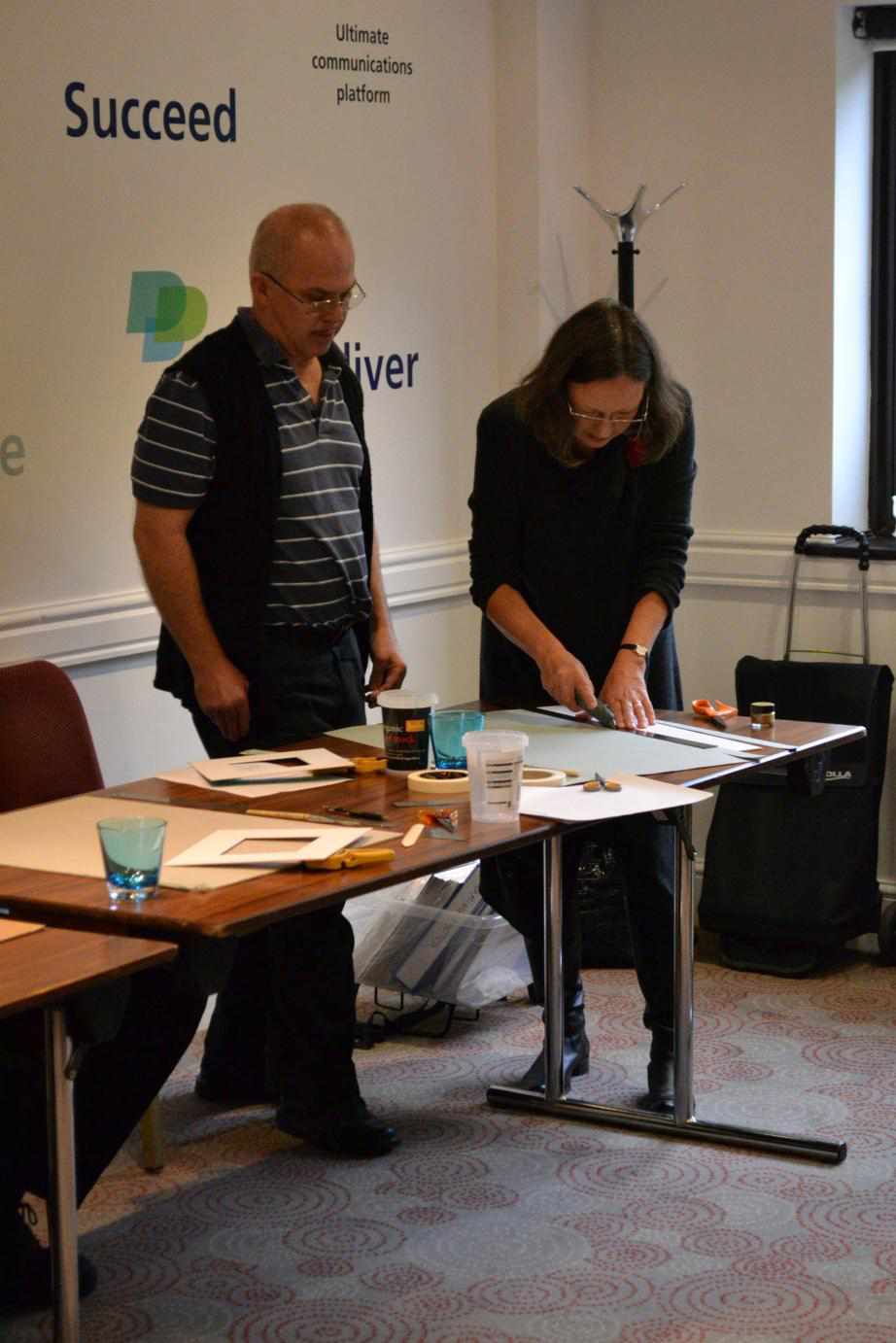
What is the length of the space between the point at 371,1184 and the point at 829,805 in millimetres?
1681

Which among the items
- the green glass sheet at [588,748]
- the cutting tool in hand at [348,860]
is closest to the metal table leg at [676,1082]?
the green glass sheet at [588,748]

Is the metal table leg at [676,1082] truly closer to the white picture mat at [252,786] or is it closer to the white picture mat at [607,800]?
the white picture mat at [607,800]

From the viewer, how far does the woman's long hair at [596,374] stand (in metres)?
2.96

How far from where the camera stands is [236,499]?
9.61 feet

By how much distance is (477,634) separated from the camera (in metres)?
4.64

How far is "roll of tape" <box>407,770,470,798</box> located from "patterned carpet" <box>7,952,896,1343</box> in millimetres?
741

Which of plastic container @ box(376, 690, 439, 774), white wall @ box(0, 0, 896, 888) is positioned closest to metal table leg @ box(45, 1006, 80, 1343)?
plastic container @ box(376, 690, 439, 774)

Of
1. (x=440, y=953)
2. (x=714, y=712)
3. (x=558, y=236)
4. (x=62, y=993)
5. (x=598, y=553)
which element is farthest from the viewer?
(x=558, y=236)

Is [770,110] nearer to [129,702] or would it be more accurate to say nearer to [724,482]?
[724,482]

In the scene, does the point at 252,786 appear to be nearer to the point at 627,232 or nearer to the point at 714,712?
the point at 714,712

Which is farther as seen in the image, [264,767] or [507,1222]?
[507,1222]

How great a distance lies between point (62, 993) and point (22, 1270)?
3.03 feet

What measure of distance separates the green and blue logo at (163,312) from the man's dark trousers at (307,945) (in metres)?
0.90

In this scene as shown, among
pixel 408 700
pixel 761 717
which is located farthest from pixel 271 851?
pixel 761 717
